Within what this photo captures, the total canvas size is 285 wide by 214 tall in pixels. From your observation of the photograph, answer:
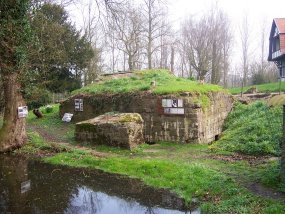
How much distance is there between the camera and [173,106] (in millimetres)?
14242

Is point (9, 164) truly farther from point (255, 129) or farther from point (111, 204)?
point (255, 129)

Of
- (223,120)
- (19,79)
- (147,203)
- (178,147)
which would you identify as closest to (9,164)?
(19,79)

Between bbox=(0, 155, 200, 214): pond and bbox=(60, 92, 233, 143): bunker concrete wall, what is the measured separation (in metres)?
5.29

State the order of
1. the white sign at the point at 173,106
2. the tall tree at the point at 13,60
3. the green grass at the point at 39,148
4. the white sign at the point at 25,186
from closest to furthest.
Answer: the white sign at the point at 25,186
the tall tree at the point at 13,60
the green grass at the point at 39,148
the white sign at the point at 173,106

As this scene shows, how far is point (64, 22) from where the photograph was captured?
29.8 metres

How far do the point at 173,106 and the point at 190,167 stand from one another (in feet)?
17.6

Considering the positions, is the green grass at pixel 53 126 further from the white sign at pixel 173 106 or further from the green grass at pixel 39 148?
the white sign at pixel 173 106

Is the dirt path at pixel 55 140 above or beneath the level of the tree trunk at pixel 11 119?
beneath

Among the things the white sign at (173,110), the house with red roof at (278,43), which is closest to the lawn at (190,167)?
the white sign at (173,110)

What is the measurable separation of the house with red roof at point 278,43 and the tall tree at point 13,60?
27019 millimetres

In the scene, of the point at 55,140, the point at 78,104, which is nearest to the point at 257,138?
the point at 55,140

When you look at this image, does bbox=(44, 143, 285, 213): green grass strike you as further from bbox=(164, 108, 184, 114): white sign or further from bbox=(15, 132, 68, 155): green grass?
bbox=(164, 108, 184, 114): white sign

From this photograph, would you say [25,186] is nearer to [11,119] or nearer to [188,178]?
[188,178]

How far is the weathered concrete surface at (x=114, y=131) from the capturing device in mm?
12352
